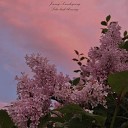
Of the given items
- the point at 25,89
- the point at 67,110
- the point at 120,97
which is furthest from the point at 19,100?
the point at 120,97

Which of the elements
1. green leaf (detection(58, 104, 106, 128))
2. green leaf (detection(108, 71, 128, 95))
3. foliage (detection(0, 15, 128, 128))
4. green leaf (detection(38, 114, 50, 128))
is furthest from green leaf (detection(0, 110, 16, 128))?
green leaf (detection(108, 71, 128, 95))

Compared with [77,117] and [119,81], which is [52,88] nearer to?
[77,117]

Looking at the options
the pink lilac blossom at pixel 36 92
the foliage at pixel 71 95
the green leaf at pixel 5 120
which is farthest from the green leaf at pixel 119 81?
the green leaf at pixel 5 120

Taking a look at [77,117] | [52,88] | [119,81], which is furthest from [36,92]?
[119,81]

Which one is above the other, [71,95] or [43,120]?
[71,95]

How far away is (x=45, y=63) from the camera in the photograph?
9.05ft

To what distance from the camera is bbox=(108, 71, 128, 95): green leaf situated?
2.56 metres

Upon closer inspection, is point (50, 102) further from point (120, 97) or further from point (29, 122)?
point (120, 97)

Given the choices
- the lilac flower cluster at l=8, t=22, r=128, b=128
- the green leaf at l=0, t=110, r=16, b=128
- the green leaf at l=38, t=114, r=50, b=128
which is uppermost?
the lilac flower cluster at l=8, t=22, r=128, b=128

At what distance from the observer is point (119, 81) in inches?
103

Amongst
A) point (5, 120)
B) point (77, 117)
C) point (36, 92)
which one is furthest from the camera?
point (5, 120)

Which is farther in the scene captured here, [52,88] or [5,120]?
[5,120]

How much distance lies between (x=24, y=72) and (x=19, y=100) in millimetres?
235

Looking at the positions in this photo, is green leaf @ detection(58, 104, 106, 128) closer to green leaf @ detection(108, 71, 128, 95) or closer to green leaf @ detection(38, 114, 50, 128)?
green leaf @ detection(38, 114, 50, 128)
